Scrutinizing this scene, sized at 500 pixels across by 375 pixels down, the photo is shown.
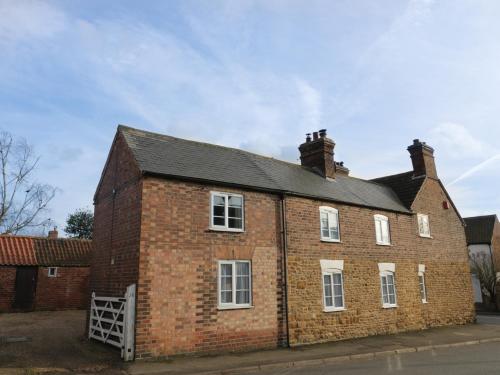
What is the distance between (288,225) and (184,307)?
5051 mm

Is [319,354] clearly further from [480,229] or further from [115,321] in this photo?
[480,229]

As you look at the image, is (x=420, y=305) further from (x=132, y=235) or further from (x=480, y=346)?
(x=132, y=235)

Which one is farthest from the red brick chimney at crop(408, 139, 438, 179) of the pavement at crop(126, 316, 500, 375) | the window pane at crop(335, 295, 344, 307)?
the window pane at crop(335, 295, 344, 307)

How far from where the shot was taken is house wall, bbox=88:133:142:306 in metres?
12.3

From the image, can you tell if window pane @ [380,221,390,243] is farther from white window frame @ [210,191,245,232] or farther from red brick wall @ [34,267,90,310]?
red brick wall @ [34,267,90,310]

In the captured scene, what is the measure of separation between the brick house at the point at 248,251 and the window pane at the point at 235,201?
0.12ft

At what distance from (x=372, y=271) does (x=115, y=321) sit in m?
10.9

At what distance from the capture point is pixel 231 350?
1246cm

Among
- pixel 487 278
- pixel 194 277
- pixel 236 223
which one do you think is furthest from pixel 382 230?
pixel 487 278

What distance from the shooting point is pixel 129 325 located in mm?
11102

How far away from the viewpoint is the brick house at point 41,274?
23844mm

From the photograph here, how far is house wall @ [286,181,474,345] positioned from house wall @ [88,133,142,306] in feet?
18.6

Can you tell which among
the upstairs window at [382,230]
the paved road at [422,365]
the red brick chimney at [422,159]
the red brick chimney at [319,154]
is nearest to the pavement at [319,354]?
the paved road at [422,365]

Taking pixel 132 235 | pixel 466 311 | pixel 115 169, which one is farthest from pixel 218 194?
pixel 466 311
